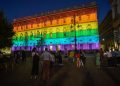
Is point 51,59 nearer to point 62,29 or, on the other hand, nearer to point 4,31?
point 4,31

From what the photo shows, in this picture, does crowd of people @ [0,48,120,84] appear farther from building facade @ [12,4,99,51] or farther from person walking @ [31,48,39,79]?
building facade @ [12,4,99,51]

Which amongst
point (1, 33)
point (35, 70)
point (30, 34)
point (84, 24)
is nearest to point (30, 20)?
point (30, 34)

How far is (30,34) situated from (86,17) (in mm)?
37093

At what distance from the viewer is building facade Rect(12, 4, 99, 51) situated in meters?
101

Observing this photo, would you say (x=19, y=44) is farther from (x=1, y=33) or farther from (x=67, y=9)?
(x=1, y=33)

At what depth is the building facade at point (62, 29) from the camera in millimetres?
101062

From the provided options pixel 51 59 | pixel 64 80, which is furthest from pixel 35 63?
pixel 64 80

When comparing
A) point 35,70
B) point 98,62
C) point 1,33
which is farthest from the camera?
point 1,33

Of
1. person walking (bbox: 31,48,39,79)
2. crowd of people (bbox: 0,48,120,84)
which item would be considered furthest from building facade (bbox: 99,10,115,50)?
person walking (bbox: 31,48,39,79)

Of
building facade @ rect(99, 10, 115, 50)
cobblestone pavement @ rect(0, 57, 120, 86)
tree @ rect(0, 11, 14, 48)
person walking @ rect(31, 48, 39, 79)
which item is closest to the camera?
cobblestone pavement @ rect(0, 57, 120, 86)

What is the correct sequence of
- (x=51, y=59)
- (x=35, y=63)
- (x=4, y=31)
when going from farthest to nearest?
(x=4, y=31)
(x=35, y=63)
(x=51, y=59)

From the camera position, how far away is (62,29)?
376 feet

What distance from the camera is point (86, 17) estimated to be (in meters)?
104

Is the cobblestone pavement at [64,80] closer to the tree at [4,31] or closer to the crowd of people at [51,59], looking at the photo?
the crowd of people at [51,59]
